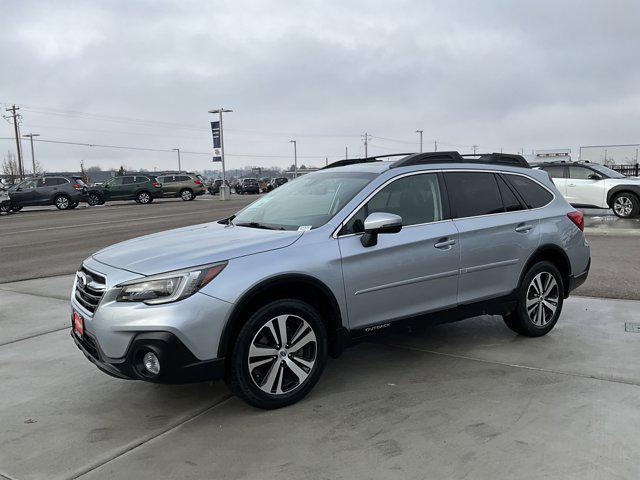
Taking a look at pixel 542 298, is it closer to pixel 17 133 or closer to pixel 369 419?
pixel 369 419

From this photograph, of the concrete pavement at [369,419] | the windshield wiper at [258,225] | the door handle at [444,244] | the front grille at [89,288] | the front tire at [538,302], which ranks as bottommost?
the concrete pavement at [369,419]

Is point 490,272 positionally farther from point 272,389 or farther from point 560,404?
point 272,389

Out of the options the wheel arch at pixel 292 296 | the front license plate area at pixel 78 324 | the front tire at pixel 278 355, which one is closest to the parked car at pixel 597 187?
the wheel arch at pixel 292 296

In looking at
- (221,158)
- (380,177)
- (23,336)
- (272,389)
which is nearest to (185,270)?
(272,389)

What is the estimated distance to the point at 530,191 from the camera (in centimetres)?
536

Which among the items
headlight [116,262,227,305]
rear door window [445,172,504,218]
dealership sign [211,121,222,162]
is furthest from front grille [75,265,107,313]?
dealership sign [211,121,222,162]

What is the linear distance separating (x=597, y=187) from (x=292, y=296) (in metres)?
15.4

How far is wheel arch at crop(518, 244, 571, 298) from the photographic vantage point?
5091mm

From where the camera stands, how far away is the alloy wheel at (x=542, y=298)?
516cm

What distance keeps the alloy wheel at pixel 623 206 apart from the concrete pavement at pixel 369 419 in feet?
41.7

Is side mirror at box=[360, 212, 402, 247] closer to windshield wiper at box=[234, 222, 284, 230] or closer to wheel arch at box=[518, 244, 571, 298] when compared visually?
windshield wiper at box=[234, 222, 284, 230]

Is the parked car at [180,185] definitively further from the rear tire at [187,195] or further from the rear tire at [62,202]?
the rear tire at [62,202]

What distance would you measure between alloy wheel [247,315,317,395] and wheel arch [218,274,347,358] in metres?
0.15

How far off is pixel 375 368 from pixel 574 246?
2.50 metres
